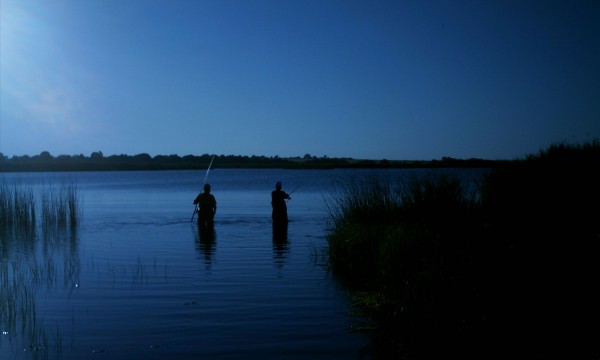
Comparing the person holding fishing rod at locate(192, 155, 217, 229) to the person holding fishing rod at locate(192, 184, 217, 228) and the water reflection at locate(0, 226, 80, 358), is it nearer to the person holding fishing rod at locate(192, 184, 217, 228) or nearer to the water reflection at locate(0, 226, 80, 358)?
the person holding fishing rod at locate(192, 184, 217, 228)

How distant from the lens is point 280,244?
61.8ft

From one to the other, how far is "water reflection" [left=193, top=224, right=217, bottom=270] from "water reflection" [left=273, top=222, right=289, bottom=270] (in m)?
1.66

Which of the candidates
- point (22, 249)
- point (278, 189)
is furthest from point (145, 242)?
point (278, 189)

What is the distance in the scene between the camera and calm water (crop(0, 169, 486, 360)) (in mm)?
8164

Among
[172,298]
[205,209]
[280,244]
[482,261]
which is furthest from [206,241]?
[482,261]

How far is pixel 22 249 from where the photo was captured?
18.3 meters

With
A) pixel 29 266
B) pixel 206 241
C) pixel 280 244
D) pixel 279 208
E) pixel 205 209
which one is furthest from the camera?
pixel 205 209

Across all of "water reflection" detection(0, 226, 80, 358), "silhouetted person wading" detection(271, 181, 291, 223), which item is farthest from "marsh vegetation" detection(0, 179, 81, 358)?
"silhouetted person wading" detection(271, 181, 291, 223)

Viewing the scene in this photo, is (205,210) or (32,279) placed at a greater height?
(205,210)

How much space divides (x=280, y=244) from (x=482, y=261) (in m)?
11.1

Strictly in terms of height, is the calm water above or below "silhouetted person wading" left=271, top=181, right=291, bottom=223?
below

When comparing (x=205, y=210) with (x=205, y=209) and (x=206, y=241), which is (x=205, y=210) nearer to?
(x=205, y=209)

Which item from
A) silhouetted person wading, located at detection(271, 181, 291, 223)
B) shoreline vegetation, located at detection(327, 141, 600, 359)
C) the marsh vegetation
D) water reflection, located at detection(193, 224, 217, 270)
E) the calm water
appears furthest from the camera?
silhouetted person wading, located at detection(271, 181, 291, 223)

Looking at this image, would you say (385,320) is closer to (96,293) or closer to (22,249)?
(96,293)
